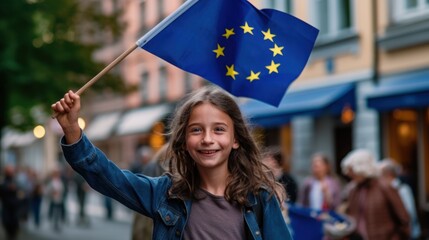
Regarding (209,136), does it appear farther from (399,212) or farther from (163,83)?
(163,83)

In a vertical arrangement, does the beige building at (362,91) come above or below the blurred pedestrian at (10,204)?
above

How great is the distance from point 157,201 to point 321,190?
691cm

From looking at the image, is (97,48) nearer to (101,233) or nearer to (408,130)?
(101,233)

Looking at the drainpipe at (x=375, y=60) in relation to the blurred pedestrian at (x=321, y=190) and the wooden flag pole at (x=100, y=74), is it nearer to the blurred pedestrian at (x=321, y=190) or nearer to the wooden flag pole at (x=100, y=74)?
the blurred pedestrian at (x=321, y=190)

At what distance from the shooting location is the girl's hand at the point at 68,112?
3.29m

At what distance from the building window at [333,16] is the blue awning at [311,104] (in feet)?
4.31

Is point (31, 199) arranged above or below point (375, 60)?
below

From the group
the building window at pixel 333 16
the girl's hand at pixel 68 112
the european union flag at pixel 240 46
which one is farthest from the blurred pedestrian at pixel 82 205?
the girl's hand at pixel 68 112

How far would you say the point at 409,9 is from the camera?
17672 mm

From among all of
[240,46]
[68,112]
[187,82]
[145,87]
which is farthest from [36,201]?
[68,112]

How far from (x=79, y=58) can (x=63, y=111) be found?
16340 mm

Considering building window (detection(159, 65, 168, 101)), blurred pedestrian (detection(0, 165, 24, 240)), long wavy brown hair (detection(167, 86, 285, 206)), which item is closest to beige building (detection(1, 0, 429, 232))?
blurred pedestrian (detection(0, 165, 24, 240))

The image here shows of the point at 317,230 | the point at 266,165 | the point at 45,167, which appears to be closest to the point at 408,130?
the point at 317,230

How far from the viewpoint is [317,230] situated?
8797 mm
